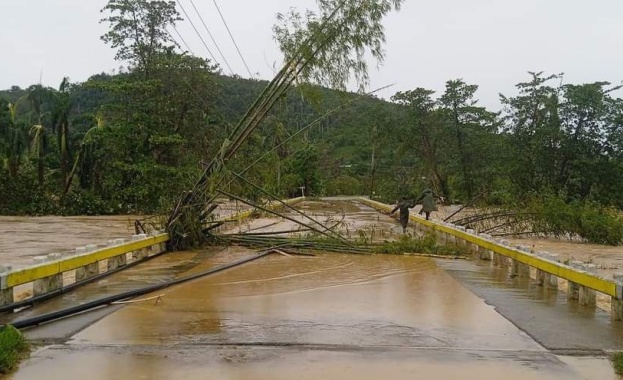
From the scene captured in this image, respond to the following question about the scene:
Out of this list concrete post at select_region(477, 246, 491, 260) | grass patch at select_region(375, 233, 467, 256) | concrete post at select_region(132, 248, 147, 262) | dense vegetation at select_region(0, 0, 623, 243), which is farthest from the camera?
dense vegetation at select_region(0, 0, 623, 243)

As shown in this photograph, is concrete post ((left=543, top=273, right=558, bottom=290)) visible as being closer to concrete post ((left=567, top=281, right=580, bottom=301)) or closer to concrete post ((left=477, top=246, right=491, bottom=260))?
concrete post ((left=567, top=281, right=580, bottom=301))

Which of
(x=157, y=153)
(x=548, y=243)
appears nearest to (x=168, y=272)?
(x=548, y=243)

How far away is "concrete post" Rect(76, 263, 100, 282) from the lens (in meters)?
9.54

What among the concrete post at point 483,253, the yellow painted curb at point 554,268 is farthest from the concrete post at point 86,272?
the concrete post at point 483,253

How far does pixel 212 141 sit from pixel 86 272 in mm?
22306

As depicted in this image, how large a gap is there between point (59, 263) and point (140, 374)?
4027 mm

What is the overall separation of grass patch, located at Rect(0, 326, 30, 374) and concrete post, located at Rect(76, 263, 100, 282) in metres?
3.73

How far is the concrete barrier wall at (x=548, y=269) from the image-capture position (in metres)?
7.32

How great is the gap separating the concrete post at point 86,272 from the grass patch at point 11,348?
3.73m

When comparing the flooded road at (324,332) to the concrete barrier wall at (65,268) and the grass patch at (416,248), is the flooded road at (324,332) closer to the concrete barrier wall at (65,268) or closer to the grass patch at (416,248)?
the concrete barrier wall at (65,268)

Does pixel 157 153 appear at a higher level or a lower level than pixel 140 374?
higher

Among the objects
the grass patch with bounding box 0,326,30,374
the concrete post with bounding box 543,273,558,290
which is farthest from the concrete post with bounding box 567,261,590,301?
the grass patch with bounding box 0,326,30,374

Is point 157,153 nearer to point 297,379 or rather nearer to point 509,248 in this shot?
point 509,248

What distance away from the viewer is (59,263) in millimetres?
8398
